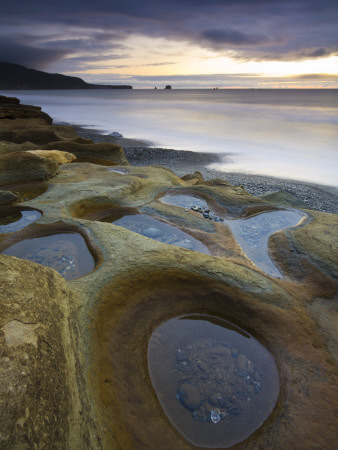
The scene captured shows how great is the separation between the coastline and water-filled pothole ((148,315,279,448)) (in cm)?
776

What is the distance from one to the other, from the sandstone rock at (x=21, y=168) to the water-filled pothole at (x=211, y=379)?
648 centimetres

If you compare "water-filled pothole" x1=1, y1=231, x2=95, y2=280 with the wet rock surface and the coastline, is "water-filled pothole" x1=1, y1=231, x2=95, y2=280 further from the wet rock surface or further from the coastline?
the coastline

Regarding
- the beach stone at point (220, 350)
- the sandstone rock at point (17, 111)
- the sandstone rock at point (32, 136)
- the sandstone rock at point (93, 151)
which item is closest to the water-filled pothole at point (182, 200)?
the beach stone at point (220, 350)

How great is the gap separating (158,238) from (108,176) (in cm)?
401

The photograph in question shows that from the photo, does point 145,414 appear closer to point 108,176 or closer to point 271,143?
point 108,176

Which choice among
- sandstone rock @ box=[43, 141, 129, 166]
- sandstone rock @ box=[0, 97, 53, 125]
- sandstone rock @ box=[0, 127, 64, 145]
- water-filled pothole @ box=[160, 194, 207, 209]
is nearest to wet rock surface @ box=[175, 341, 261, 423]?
water-filled pothole @ box=[160, 194, 207, 209]

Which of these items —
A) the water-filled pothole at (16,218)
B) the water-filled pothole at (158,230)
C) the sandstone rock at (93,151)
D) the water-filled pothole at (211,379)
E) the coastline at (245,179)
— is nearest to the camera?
the water-filled pothole at (211,379)

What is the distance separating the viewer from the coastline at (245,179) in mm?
12248

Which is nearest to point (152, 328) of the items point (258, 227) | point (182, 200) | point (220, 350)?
point (220, 350)

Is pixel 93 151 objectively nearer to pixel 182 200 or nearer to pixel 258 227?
pixel 182 200

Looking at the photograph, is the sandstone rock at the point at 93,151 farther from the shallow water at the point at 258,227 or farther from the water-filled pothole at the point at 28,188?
the shallow water at the point at 258,227

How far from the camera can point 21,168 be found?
8422 mm

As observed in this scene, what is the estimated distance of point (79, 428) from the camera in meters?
2.18

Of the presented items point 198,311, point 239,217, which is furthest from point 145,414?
point 239,217
